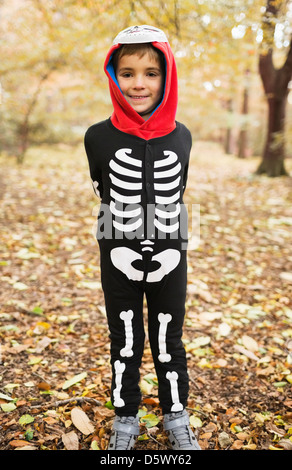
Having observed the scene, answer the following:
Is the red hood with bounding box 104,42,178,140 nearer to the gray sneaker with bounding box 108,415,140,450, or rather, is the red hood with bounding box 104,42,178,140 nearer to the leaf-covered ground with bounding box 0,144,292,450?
the gray sneaker with bounding box 108,415,140,450

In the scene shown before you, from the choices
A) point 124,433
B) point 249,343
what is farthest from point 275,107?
point 124,433

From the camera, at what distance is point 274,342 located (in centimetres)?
297

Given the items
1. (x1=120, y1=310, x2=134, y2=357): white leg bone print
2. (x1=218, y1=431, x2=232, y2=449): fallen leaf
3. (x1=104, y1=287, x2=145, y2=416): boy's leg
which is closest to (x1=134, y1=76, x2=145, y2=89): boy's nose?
(x1=104, y1=287, x2=145, y2=416): boy's leg

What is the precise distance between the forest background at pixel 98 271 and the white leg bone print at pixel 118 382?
277 mm

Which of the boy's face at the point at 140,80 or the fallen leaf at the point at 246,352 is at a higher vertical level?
the boy's face at the point at 140,80

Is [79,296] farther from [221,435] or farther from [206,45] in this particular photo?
[206,45]

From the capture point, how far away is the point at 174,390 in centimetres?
197

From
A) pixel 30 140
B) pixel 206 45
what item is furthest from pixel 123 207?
pixel 30 140

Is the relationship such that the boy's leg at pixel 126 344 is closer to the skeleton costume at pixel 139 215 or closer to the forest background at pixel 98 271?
the skeleton costume at pixel 139 215

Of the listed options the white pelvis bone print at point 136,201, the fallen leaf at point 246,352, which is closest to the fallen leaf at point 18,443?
the white pelvis bone print at point 136,201

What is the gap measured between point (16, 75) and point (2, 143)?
1689 mm

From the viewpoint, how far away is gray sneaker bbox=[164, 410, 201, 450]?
1926 mm

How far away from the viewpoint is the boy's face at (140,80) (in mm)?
1743

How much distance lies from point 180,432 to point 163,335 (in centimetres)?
55
